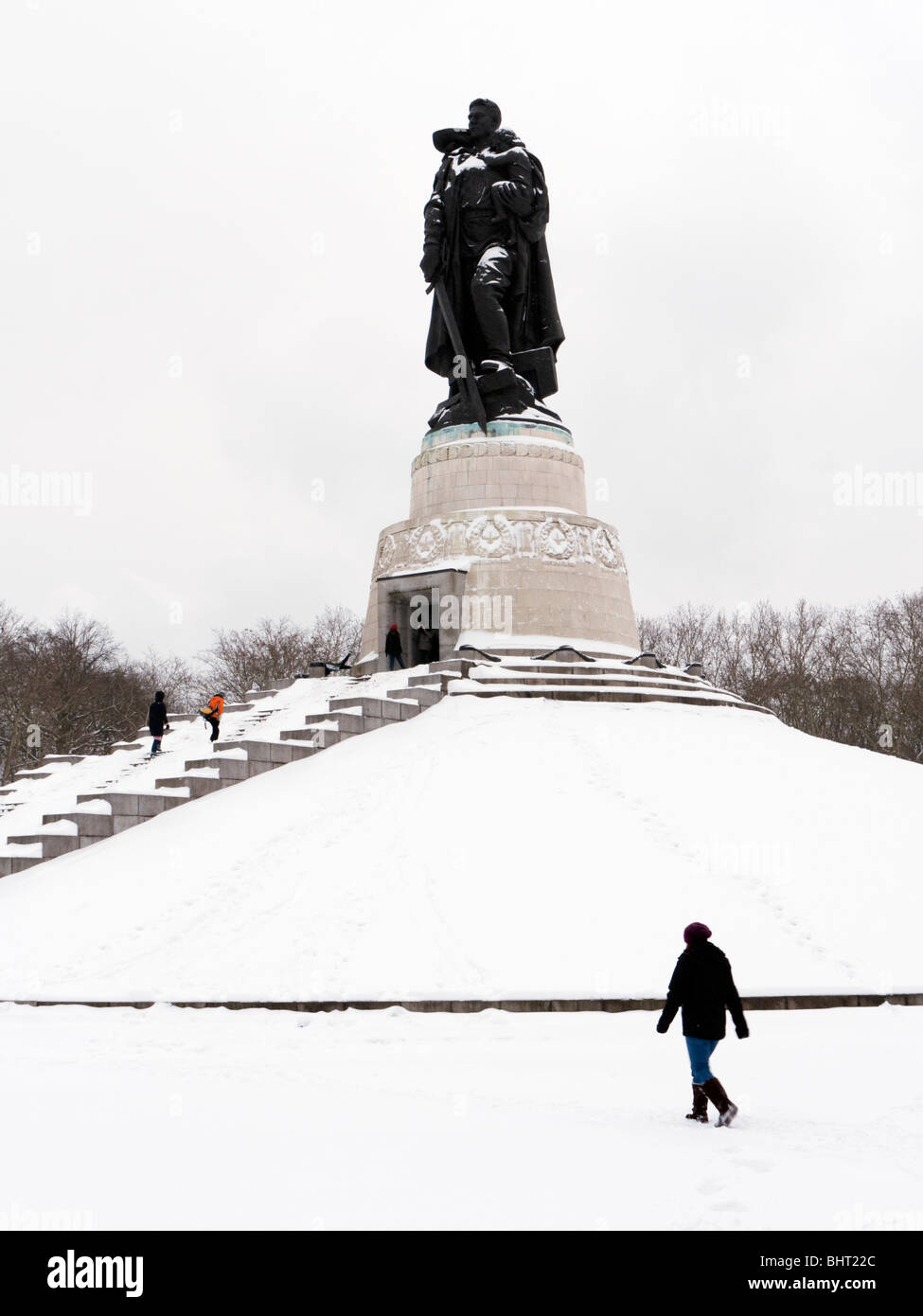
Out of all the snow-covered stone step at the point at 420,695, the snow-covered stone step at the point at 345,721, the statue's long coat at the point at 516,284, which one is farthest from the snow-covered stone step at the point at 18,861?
the statue's long coat at the point at 516,284

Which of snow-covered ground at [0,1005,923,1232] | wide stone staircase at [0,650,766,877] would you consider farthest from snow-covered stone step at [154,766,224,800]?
snow-covered ground at [0,1005,923,1232]

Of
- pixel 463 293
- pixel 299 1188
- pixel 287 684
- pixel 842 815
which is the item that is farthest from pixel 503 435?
pixel 299 1188

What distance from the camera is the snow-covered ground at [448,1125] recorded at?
533 centimetres

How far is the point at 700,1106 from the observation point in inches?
276

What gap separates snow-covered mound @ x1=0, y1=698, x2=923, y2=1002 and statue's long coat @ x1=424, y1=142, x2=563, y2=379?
11476 millimetres

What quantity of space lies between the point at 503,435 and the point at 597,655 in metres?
4.95

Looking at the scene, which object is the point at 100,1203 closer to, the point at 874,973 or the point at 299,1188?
the point at 299,1188

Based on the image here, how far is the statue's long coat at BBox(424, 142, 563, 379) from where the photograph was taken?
26125 millimetres

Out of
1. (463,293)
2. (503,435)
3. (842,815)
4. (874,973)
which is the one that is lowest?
(874,973)

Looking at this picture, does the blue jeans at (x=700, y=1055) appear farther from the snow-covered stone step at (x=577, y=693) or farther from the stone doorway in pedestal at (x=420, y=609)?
the stone doorway in pedestal at (x=420, y=609)

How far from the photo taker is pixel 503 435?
80.7 feet

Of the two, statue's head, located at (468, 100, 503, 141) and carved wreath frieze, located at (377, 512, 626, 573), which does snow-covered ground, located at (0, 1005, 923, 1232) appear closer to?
carved wreath frieze, located at (377, 512, 626, 573)

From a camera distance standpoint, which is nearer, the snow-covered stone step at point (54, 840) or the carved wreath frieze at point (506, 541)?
the snow-covered stone step at point (54, 840)

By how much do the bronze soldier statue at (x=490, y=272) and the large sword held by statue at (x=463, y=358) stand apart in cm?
2
